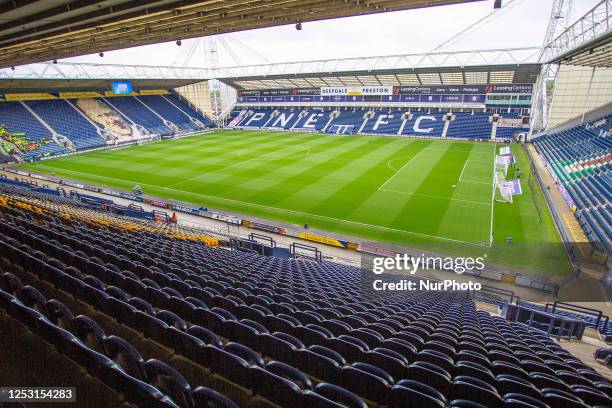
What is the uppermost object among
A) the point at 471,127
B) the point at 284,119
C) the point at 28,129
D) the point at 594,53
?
the point at 594,53

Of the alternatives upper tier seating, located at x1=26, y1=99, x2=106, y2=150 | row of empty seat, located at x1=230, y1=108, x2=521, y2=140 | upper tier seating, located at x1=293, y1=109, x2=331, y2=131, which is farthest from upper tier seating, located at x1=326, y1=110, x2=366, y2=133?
upper tier seating, located at x1=26, y1=99, x2=106, y2=150

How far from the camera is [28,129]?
4519cm

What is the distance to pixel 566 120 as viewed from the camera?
37156 millimetres

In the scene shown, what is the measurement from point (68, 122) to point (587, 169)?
6129cm

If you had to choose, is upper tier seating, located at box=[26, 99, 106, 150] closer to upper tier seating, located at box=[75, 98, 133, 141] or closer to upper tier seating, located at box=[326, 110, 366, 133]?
upper tier seating, located at box=[75, 98, 133, 141]

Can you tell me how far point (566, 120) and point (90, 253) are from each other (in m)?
45.8

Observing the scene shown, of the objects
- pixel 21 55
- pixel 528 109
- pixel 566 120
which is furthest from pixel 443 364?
pixel 528 109

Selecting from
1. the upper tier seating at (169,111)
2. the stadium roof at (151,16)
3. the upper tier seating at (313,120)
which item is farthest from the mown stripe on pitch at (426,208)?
the upper tier seating at (169,111)

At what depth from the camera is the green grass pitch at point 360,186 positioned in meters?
19.4

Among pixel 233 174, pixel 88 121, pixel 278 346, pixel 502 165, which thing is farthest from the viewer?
pixel 88 121

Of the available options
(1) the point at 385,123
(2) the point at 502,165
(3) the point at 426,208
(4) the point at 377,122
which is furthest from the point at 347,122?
(3) the point at 426,208

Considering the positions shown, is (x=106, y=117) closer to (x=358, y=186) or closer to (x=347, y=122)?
(x=347, y=122)

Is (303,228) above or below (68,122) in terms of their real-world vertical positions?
below

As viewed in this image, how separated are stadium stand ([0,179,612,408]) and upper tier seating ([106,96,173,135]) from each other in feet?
178
